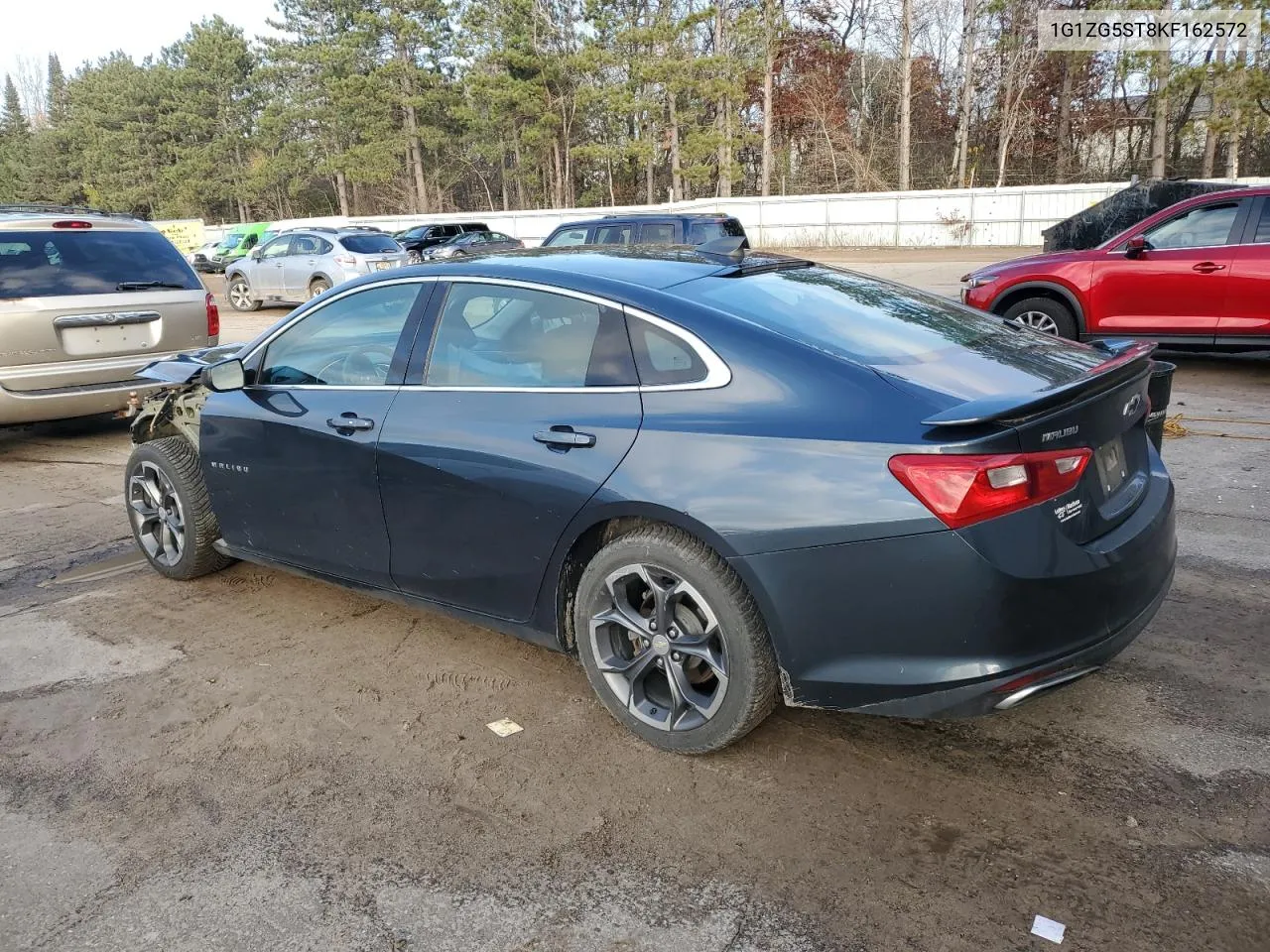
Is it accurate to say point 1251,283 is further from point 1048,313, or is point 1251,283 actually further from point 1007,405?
point 1007,405

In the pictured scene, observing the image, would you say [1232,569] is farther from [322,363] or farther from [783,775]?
[322,363]

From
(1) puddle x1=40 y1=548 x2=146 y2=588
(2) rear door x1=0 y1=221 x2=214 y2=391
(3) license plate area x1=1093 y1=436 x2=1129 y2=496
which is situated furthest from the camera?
A: (2) rear door x1=0 y1=221 x2=214 y2=391

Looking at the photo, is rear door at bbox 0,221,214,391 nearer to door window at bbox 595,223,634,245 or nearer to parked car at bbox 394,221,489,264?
door window at bbox 595,223,634,245

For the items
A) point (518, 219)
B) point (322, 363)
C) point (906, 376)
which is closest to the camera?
point (906, 376)

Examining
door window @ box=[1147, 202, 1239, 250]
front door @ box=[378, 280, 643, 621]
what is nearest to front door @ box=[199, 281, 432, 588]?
front door @ box=[378, 280, 643, 621]

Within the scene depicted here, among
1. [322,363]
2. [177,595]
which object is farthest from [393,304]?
[177,595]

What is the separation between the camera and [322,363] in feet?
13.6

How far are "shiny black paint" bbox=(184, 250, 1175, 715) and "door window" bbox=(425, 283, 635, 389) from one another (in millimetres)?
79

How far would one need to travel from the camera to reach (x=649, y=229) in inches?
514

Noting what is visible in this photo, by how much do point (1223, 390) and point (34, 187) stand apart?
8833cm

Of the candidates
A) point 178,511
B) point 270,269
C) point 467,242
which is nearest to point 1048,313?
point 178,511

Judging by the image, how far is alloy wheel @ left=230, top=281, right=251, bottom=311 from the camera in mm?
20859

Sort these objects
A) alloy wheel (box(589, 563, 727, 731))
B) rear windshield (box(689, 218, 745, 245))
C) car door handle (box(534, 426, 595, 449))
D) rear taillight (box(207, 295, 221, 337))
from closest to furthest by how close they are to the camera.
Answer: alloy wheel (box(589, 563, 727, 731)) → car door handle (box(534, 426, 595, 449)) → rear taillight (box(207, 295, 221, 337)) → rear windshield (box(689, 218, 745, 245))

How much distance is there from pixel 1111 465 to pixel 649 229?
35.1 feet
